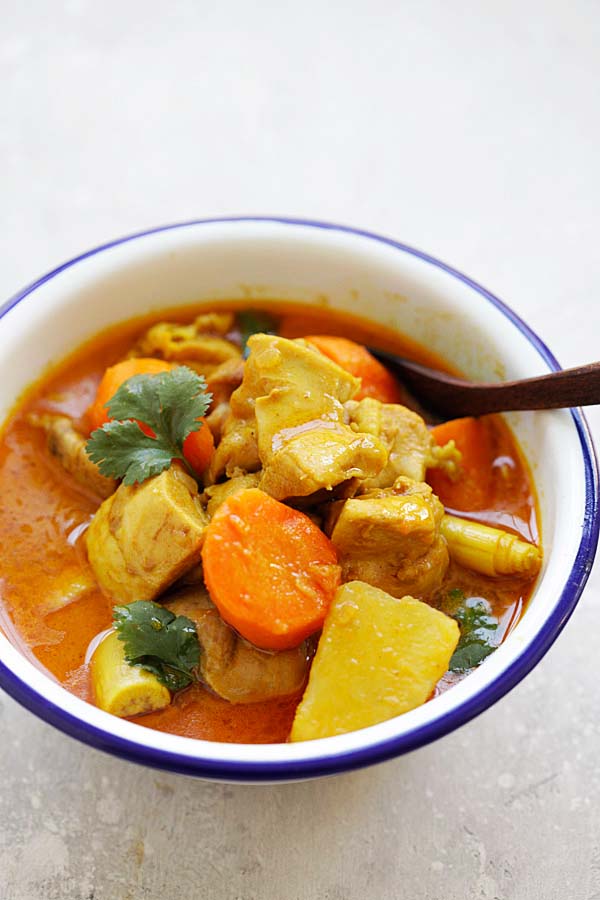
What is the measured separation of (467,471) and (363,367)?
459 millimetres

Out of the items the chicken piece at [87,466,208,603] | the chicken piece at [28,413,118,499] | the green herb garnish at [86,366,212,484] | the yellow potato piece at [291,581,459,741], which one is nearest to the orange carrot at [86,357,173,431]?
the chicken piece at [28,413,118,499]

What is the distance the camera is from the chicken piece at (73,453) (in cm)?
287

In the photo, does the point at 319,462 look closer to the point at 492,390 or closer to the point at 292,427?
the point at 292,427

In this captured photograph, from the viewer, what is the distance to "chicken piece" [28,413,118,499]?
2.87 meters

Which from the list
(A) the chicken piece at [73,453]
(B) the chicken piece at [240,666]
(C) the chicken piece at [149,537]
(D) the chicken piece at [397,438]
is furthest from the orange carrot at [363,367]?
(B) the chicken piece at [240,666]

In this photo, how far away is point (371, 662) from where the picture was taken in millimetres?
2318

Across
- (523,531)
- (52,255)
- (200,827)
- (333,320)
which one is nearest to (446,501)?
(523,531)

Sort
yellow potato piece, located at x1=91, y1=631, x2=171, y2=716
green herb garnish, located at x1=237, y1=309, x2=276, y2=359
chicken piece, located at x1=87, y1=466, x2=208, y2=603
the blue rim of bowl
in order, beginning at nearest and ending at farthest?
1. the blue rim of bowl
2. yellow potato piece, located at x1=91, y1=631, x2=171, y2=716
3. chicken piece, located at x1=87, y1=466, x2=208, y2=603
4. green herb garnish, located at x1=237, y1=309, x2=276, y2=359

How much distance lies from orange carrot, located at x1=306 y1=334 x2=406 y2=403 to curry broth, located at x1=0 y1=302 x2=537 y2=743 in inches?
4.6

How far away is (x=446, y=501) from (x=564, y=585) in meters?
0.60

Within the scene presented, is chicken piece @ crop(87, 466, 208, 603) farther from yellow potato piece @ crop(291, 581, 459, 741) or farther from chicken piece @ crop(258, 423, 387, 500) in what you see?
yellow potato piece @ crop(291, 581, 459, 741)

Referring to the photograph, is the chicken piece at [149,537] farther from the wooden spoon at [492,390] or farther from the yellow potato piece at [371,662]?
the wooden spoon at [492,390]

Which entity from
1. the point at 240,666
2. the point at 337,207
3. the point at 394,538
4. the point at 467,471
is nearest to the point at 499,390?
the point at 467,471

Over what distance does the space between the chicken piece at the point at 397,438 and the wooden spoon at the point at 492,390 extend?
0.60 ft
